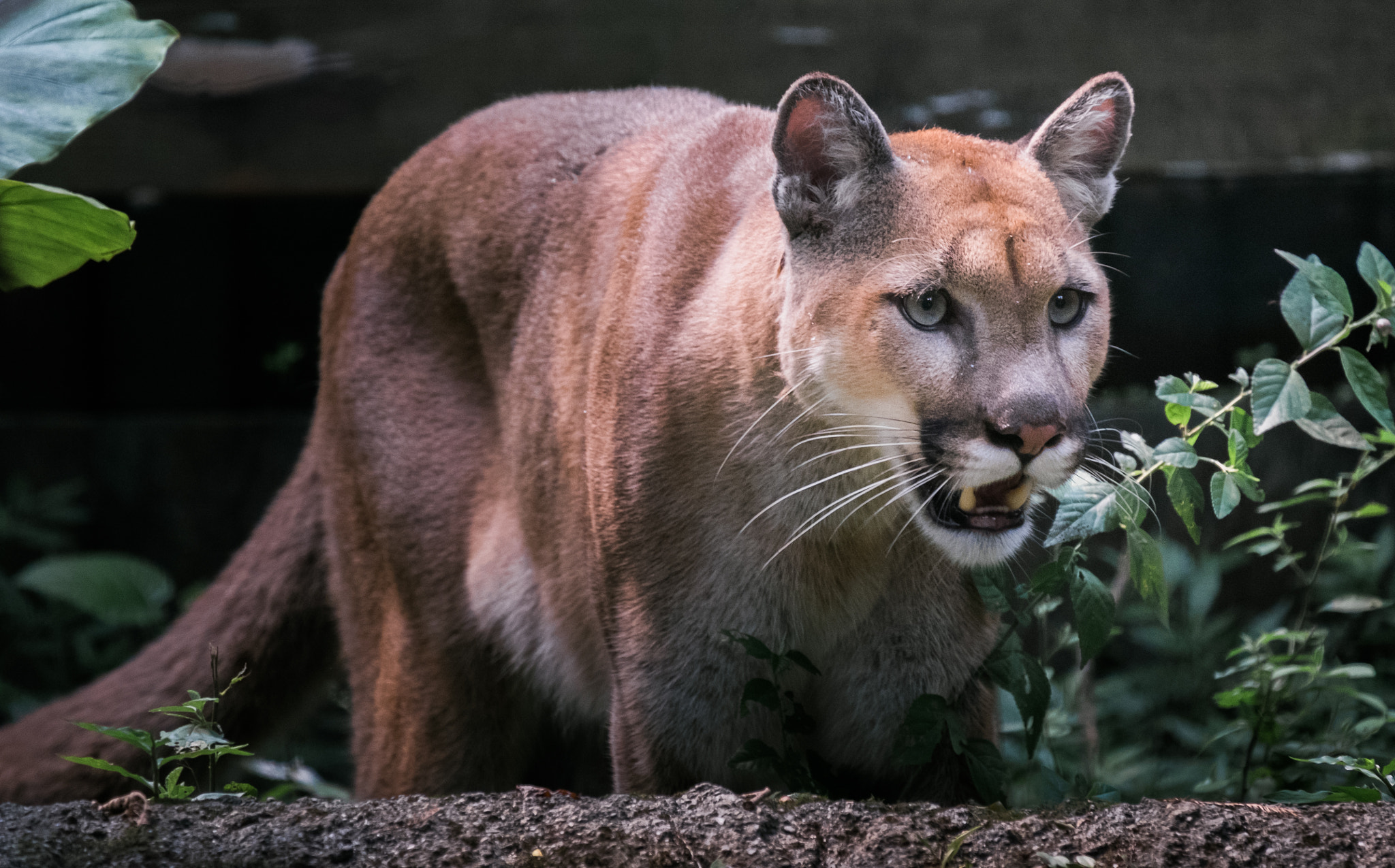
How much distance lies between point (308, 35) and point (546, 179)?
1902mm

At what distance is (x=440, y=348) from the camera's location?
130 inches

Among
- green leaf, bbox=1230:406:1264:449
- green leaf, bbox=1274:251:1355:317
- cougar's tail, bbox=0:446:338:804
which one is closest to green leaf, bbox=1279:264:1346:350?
green leaf, bbox=1274:251:1355:317

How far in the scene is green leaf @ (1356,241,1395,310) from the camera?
216 centimetres

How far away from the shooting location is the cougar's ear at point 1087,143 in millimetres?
2303

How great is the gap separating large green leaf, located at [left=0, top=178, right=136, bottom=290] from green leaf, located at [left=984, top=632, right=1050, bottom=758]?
1.67m

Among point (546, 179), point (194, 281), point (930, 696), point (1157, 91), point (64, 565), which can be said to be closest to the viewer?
A: point (930, 696)

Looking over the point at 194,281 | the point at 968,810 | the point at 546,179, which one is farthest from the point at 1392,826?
the point at 194,281

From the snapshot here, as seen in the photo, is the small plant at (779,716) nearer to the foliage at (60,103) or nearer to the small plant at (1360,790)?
the small plant at (1360,790)

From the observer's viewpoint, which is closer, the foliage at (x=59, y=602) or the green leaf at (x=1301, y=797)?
the green leaf at (x=1301, y=797)

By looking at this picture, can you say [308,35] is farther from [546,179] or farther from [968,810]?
[968,810]

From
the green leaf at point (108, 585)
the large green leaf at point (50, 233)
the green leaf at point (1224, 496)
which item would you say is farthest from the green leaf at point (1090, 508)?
the green leaf at point (108, 585)

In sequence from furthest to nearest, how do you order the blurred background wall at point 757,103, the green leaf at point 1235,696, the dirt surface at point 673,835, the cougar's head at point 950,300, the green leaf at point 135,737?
1. the blurred background wall at point 757,103
2. the green leaf at point 1235,696
3. the cougar's head at point 950,300
4. the green leaf at point 135,737
5. the dirt surface at point 673,835

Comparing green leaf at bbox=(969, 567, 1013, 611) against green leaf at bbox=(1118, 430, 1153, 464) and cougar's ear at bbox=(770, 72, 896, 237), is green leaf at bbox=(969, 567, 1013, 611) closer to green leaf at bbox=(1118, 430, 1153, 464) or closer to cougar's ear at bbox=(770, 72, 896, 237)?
green leaf at bbox=(1118, 430, 1153, 464)

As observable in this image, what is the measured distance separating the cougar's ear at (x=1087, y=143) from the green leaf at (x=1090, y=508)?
1.64 ft
